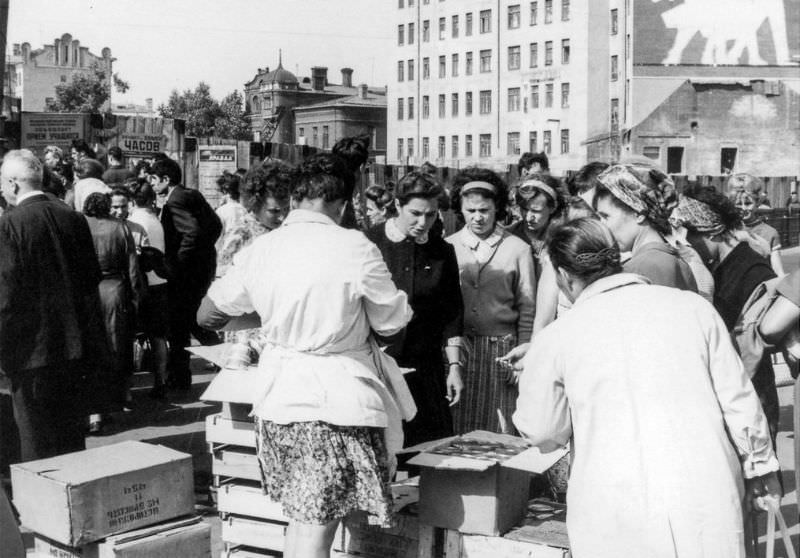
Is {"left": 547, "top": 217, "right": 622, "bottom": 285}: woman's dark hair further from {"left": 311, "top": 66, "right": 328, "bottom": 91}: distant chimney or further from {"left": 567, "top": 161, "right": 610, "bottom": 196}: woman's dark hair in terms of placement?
{"left": 311, "top": 66, "right": 328, "bottom": 91}: distant chimney

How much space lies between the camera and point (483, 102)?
79.4m

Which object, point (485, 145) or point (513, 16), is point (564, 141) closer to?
point (485, 145)

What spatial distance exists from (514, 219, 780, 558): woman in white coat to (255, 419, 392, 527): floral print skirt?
853 mm

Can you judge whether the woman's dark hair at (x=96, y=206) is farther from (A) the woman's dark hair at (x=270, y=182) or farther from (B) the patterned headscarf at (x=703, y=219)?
(B) the patterned headscarf at (x=703, y=219)

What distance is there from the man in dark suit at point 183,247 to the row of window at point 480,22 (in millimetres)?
68222

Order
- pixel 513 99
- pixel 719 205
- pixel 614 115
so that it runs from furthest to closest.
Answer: pixel 513 99 < pixel 614 115 < pixel 719 205

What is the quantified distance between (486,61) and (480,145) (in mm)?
6369

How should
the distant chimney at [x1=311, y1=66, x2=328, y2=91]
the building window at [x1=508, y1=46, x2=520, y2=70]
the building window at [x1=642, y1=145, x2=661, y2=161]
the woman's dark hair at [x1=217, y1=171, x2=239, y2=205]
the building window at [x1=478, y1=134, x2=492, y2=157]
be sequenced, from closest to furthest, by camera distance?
the woman's dark hair at [x1=217, y1=171, x2=239, y2=205] < the building window at [x1=642, y1=145, x2=661, y2=161] < the building window at [x1=508, y1=46, x2=520, y2=70] < the building window at [x1=478, y1=134, x2=492, y2=157] < the distant chimney at [x1=311, y1=66, x2=328, y2=91]

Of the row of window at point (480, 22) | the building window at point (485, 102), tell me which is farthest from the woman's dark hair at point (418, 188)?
the building window at point (485, 102)

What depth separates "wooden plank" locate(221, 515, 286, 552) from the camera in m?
4.44

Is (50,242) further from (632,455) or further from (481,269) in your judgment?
(632,455)

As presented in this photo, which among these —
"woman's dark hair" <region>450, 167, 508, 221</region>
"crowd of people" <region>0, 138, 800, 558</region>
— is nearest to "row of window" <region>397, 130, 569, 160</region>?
"woman's dark hair" <region>450, 167, 508, 221</region>

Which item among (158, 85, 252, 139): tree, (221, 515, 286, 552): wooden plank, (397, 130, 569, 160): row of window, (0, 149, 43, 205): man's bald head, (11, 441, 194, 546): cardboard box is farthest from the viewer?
(158, 85, 252, 139): tree

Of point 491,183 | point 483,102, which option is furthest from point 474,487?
point 483,102
